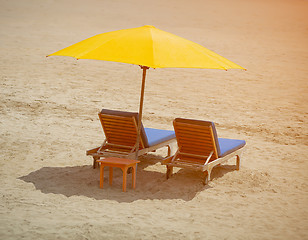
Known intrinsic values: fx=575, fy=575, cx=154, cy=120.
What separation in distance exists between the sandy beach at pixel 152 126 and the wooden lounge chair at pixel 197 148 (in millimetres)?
315

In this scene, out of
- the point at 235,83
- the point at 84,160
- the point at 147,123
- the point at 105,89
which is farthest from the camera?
the point at 235,83

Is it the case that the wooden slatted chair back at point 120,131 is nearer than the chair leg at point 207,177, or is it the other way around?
the chair leg at point 207,177

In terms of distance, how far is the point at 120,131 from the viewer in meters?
9.43

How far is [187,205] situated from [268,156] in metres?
3.64

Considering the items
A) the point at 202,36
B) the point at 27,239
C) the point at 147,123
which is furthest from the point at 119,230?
the point at 202,36

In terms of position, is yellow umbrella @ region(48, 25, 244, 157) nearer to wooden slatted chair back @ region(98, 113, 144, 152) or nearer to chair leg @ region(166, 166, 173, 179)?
wooden slatted chair back @ region(98, 113, 144, 152)

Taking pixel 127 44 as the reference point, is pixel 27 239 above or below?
below

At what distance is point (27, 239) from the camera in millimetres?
6309

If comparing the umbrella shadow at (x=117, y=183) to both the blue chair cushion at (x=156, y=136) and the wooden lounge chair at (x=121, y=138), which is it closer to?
the wooden lounge chair at (x=121, y=138)

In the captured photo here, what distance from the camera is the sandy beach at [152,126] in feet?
23.6

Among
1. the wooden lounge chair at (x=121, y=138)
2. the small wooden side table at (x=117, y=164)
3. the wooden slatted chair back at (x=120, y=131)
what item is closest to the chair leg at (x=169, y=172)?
the wooden lounge chair at (x=121, y=138)

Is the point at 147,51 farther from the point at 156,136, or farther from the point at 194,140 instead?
the point at 156,136

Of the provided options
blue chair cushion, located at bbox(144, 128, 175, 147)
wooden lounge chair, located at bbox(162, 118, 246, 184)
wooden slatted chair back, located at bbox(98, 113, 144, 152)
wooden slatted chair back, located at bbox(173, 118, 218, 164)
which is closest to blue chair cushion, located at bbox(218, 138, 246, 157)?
wooden lounge chair, located at bbox(162, 118, 246, 184)

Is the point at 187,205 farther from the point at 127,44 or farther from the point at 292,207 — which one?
the point at 127,44
